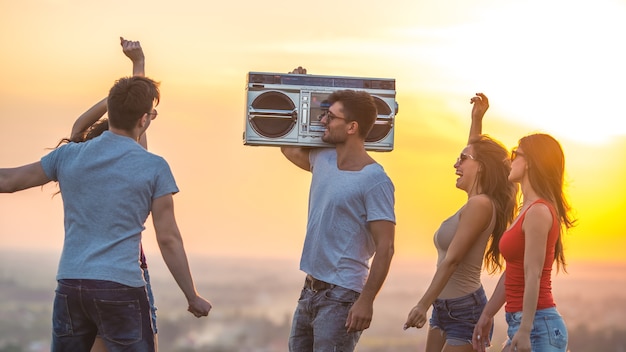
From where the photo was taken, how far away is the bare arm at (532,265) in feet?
16.0

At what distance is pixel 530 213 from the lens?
196 inches

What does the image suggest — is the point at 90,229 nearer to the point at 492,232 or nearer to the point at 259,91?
the point at 259,91

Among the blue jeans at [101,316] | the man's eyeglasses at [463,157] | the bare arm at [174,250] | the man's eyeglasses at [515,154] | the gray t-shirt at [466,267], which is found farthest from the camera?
the man's eyeglasses at [463,157]

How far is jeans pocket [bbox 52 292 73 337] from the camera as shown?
15.1 feet

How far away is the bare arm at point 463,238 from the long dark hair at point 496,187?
0.08 metres

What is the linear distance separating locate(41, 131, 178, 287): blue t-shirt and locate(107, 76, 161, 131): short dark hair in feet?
0.23

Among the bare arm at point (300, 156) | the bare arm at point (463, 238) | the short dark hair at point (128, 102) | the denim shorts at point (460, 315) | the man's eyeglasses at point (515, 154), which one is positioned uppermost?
the short dark hair at point (128, 102)

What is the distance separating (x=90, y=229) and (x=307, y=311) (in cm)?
129

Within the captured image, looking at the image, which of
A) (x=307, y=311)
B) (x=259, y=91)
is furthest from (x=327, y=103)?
(x=307, y=311)

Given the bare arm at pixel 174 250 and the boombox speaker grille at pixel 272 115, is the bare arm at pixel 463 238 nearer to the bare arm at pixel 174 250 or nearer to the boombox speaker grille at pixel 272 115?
the boombox speaker grille at pixel 272 115

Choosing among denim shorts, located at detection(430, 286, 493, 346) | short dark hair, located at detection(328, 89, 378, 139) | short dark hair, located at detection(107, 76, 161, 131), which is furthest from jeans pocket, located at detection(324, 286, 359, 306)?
short dark hair, located at detection(107, 76, 161, 131)

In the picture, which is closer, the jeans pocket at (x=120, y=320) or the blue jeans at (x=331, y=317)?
the jeans pocket at (x=120, y=320)

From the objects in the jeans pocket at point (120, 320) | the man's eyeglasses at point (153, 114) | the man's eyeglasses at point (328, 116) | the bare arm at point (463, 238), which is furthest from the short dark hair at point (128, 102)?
the bare arm at point (463, 238)

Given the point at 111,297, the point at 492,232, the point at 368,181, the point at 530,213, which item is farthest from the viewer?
the point at 492,232
